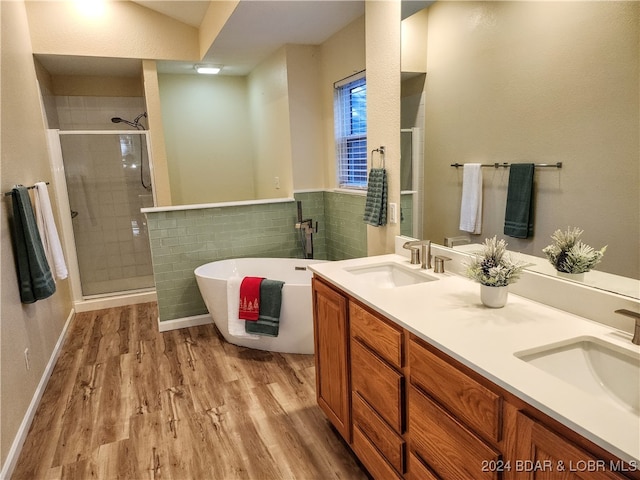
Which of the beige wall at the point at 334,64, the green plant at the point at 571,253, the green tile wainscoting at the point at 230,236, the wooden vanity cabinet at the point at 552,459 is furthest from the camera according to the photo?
the green tile wainscoting at the point at 230,236

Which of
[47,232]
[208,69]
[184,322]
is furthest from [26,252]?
[208,69]

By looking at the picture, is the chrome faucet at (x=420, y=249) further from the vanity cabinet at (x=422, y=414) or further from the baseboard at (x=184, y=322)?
the baseboard at (x=184, y=322)

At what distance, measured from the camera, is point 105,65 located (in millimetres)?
4168

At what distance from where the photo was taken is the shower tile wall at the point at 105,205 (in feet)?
14.8

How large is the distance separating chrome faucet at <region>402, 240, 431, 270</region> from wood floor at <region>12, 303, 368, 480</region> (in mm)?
1061

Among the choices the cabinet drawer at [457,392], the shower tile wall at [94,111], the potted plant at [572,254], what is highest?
the shower tile wall at [94,111]

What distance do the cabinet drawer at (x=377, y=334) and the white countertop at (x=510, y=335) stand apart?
0.21 feet

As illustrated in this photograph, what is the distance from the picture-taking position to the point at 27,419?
238cm

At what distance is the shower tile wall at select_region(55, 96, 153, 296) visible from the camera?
14.8 feet

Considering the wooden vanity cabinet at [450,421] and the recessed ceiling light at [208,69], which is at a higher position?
the recessed ceiling light at [208,69]

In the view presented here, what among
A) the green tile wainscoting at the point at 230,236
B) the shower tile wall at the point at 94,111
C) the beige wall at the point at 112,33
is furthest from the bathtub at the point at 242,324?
the shower tile wall at the point at 94,111

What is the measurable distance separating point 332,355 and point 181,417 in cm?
110

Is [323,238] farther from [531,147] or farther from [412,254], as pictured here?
[531,147]

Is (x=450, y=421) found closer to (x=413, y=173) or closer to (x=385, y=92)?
(x=413, y=173)
